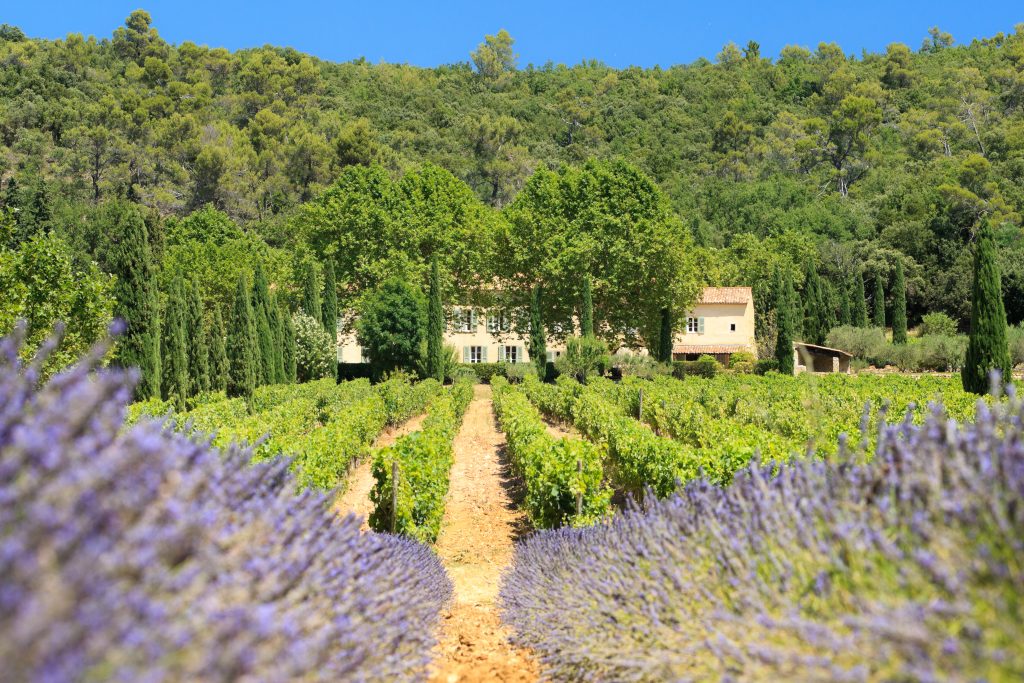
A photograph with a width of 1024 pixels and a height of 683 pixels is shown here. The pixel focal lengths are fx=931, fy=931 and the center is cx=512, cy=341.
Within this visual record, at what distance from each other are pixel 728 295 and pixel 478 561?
4500cm

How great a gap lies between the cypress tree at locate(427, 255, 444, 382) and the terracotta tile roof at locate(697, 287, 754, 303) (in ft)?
56.9

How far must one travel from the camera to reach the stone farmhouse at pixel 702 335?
172ft

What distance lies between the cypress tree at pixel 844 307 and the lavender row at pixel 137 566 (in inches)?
2251

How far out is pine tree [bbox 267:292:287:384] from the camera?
34.5 meters

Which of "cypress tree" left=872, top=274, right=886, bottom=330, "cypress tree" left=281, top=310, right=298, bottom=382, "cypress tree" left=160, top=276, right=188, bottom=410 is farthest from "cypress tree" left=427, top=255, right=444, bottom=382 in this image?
"cypress tree" left=872, top=274, right=886, bottom=330

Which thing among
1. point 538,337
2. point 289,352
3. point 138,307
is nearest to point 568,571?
point 138,307

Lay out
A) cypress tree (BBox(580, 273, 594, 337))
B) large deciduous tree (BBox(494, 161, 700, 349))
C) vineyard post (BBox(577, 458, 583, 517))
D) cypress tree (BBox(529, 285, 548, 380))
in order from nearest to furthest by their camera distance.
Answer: vineyard post (BBox(577, 458, 583, 517))
cypress tree (BBox(580, 273, 594, 337))
cypress tree (BBox(529, 285, 548, 380))
large deciduous tree (BBox(494, 161, 700, 349))

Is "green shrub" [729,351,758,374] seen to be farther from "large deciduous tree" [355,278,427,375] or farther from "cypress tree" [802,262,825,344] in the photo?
"large deciduous tree" [355,278,427,375]

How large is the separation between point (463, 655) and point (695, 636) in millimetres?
2836

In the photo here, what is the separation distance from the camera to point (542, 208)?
144 ft

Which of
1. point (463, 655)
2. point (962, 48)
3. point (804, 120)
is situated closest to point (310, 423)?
point (463, 655)

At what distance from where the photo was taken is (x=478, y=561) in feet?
32.6

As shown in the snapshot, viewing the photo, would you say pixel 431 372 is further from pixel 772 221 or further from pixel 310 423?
pixel 772 221

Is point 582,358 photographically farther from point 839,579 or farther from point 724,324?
point 839,579
